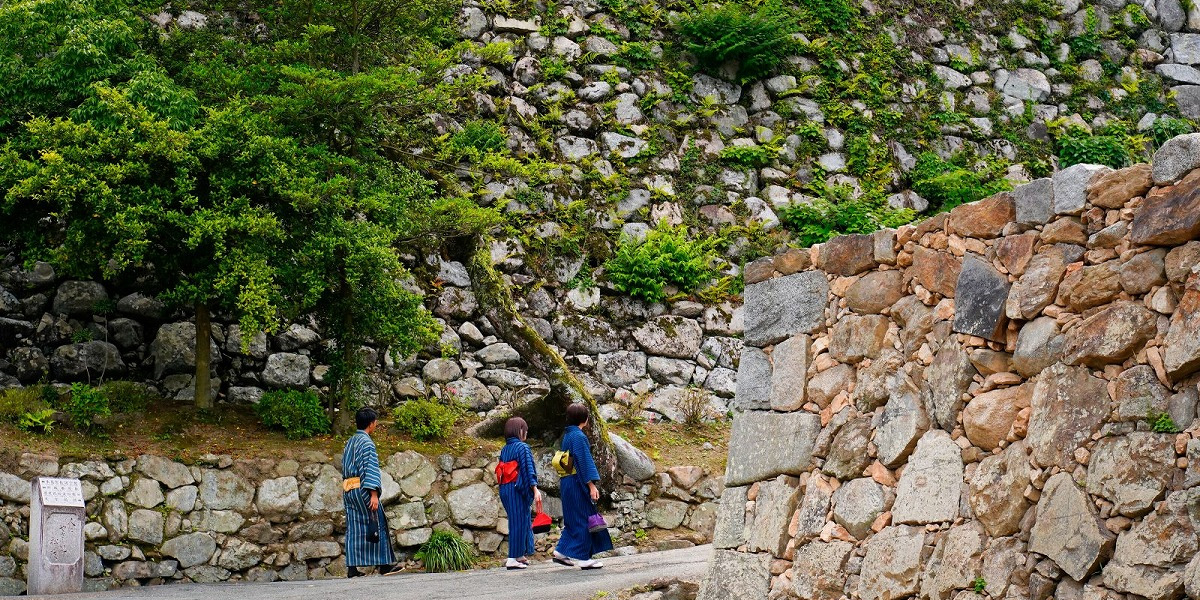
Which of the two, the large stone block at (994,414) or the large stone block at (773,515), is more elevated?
the large stone block at (994,414)

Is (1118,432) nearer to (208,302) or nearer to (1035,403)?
(1035,403)

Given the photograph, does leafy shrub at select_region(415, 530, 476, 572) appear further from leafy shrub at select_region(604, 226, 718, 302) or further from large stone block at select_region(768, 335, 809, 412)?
large stone block at select_region(768, 335, 809, 412)

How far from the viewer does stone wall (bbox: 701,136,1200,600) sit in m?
4.85

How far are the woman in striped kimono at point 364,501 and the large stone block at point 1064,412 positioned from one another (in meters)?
6.08

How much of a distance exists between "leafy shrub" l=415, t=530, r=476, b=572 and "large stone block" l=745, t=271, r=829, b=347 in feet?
17.6

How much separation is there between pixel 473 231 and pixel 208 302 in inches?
118

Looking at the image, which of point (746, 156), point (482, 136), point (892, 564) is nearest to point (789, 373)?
point (892, 564)

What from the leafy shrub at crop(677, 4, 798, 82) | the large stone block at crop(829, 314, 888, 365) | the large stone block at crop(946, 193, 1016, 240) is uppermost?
the leafy shrub at crop(677, 4, 798, 82)

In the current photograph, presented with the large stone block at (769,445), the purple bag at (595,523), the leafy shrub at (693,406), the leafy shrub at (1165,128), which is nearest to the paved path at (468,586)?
the purple bag at (595,523)

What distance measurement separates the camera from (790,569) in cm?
653

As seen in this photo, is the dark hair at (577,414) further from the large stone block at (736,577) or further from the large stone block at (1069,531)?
the large stone block at (1069,531)

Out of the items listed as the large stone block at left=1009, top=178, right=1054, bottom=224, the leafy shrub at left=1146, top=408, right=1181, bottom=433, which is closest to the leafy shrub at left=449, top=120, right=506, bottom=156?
the large stone block at left=1009, top=178, right=1054, bottom=224

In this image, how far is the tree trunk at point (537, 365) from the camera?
12.7m

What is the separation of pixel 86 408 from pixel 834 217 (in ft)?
34.6
